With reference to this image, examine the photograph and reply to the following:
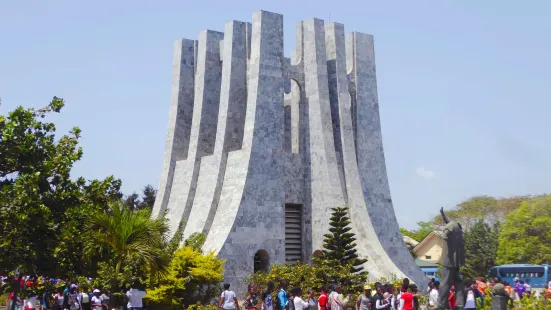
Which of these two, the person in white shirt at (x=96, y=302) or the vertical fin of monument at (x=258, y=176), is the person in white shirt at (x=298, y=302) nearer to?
the person in white shirt at (x=96, y=302)

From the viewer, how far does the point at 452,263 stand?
53.8ft

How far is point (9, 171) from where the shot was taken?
17.3 meters

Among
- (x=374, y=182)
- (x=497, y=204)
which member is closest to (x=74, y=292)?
(x=374, y=182)

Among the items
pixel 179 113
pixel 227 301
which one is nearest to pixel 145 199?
Answer: pixel 179 113

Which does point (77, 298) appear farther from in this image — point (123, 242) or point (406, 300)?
point (406, 300)

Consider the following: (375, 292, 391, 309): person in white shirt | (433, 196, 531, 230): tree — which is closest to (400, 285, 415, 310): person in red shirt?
(375, 292, 391, 309): person in white shirt

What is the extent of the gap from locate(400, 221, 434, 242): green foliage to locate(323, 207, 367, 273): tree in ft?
137

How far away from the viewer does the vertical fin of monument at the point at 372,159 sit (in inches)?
1267

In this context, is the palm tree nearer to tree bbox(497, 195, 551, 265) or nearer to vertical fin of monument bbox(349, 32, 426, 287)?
vertical fin of monument bbox(349, 32, 426, 287)

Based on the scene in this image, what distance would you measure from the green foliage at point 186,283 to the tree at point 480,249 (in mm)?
31113

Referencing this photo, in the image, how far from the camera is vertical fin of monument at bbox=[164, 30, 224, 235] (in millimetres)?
32188

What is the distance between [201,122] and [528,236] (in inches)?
1057

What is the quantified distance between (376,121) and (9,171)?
1951cm

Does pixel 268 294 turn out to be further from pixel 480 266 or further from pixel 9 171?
pixel 480 266
